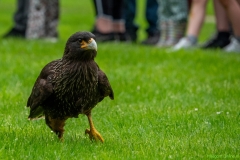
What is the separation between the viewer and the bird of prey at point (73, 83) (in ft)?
19.4

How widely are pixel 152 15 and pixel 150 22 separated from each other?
0.20 m

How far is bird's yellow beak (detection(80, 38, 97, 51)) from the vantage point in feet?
19.0

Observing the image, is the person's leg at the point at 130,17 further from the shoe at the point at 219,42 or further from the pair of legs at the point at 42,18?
the shoe at the point at 219,42

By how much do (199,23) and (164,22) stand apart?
90 centimetres

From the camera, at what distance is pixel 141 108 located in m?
7.73

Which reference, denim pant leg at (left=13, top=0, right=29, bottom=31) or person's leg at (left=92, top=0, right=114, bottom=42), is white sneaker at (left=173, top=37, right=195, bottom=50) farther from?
denim pant leg at (left=13, top=0, right=29, bottom=31)

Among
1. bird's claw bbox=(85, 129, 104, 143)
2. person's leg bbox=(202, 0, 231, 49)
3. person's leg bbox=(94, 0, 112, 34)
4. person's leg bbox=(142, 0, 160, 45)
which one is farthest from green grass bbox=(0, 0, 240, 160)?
person's leg bbox=(142, 0, 160, 45)

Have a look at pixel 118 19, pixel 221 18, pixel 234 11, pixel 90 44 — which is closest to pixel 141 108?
pixel 90 44

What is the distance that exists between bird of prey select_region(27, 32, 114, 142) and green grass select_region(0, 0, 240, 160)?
30 cm

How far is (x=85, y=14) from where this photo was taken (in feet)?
82.4

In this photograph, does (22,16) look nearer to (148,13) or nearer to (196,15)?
(148,13)

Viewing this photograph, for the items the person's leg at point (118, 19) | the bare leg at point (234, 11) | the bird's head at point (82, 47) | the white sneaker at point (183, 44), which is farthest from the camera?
the person's leg at point (118, 19)

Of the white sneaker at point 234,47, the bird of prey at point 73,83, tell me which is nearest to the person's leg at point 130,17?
the white sneaker at point 234,47

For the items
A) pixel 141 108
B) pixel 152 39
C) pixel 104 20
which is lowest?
pixel 152 39
